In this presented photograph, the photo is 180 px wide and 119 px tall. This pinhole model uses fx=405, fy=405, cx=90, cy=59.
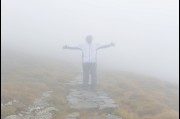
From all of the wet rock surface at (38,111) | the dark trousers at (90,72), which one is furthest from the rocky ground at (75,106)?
the dark trousers at (90,72)

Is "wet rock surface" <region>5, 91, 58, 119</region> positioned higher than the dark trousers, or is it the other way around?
the dark trousers

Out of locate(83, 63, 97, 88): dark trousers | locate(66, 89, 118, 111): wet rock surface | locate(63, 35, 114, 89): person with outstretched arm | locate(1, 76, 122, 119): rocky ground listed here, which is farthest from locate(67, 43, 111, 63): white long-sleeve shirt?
locate(1, 76, 122, 119): rocky ground

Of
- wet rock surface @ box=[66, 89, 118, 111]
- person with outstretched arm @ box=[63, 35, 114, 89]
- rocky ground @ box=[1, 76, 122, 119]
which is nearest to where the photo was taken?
rocky ground @ box=[1, 76, 122, 119]

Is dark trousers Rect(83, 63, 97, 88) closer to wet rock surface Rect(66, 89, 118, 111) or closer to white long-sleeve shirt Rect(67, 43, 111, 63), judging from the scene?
white long-sleeve shirt Rect(67, 43, 111, 63)

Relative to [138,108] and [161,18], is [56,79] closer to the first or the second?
[138,108]

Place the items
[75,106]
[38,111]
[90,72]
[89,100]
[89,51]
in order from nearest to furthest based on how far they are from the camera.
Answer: [38,111], [75,106], [89,100], [89,51], [90,72]

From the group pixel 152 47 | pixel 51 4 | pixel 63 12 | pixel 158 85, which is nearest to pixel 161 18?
pixel 63 12

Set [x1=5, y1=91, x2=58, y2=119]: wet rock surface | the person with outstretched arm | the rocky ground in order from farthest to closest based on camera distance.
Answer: the person with outstretched arm, the rocky ground, [x1=5, y1=91, x2=58, y2=119]: wet rock surface

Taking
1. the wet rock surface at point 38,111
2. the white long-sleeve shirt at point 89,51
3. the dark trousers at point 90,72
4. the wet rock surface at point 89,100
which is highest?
the white long-sleeve shirt at point 89,51

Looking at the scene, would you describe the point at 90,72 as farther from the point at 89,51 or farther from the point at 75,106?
the point at 75,106

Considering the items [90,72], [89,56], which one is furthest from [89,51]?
[90,72]


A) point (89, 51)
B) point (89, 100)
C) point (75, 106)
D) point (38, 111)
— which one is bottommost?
point (38, 111)

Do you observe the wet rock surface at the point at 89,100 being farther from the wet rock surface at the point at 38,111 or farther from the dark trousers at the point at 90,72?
the wet rock surface at the point at 38,111

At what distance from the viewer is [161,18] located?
6476 inches
